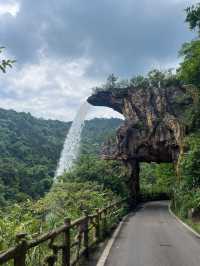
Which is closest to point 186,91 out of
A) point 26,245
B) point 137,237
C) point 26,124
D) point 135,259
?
point 137,237

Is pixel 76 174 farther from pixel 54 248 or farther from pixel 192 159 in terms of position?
pixel 54 248

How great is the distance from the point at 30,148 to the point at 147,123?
171 feet

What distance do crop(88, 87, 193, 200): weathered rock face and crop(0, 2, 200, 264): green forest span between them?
116 centimetres

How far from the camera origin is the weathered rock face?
132 ft

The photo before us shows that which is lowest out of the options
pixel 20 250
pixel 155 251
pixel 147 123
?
pixel 155 251

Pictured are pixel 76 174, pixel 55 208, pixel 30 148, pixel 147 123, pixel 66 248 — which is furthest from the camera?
pixel 30 148

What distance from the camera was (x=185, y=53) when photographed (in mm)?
30641

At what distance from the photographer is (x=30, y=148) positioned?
296ft

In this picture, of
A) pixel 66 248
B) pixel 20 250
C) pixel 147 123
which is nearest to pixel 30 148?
pixel 147 123

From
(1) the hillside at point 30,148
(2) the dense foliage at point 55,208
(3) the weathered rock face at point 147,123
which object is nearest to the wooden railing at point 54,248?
(2) the dense foliage at point 55,208

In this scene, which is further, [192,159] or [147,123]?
[147,123]

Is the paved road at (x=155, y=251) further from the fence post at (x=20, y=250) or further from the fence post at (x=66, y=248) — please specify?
the fence post at (x=20, y=250)

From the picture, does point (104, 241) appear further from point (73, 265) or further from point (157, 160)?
point (157, 160)

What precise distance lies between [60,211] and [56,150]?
8184 cm
